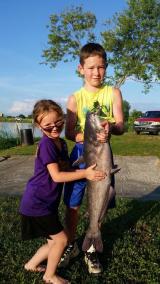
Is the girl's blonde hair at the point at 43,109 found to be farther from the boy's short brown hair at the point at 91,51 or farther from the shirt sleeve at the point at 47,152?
the boy's short brown hair at the point at 91,51

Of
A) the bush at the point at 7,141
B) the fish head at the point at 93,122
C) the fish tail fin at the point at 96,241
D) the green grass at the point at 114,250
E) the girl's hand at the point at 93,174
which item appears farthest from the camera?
the bush at the point at 7,141

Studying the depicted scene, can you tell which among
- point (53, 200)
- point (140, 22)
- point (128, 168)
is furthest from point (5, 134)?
point (53, 200)

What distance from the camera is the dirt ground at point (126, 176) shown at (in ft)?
28.9

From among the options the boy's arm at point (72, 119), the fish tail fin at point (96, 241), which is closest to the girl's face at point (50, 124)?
the boy's arm at point (72, 119)

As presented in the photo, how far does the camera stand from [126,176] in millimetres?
Result: 10906

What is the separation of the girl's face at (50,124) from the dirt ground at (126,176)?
4.49m

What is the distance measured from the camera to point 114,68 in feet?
122

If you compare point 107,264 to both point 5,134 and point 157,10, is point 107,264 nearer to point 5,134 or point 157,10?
point 5,134

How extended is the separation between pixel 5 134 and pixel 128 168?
13.4 meters

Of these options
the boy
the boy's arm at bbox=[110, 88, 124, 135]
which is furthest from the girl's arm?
the boy's arm at bbox=[110, 88, 124, 135]

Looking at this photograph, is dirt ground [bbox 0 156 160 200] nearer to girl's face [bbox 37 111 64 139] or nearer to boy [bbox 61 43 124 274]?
boy [bbox 61 43 124 274]

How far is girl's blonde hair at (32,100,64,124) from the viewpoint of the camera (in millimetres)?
3980

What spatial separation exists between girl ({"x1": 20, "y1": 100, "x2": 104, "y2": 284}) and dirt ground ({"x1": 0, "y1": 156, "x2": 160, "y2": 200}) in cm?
432

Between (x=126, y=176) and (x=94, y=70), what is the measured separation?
7.04m
